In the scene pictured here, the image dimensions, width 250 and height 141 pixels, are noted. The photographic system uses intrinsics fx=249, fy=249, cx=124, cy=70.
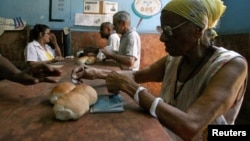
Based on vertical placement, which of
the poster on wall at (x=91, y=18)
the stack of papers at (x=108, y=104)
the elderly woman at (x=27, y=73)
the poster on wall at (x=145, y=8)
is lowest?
the stack of papers at (x=108, y=104)

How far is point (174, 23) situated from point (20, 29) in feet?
12.6

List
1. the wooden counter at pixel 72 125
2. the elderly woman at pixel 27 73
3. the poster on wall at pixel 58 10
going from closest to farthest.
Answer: the wooden counter at pixel 72 125, the elderly woman at pixel 27 73, the poster on wall at pixel 58 10

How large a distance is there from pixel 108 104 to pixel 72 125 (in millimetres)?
259

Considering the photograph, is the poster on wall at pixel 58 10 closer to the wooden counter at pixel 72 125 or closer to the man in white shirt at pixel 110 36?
the man in white shirt at pixel 110 36

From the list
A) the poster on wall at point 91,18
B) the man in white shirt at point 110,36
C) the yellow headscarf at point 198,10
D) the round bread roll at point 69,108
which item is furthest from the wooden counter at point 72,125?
the poster on wall at point 91,18

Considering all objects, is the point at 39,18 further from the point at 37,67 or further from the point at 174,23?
the point at 174,23

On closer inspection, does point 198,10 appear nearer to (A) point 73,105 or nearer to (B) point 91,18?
(A) point 73,105

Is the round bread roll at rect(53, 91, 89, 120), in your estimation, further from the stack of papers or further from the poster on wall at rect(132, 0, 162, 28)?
the poster on wall at rect(132, 0, 162, 28)

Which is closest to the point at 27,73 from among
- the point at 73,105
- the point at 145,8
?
the point at 73,105

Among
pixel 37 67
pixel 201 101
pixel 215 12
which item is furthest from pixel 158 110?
pixel 37 67

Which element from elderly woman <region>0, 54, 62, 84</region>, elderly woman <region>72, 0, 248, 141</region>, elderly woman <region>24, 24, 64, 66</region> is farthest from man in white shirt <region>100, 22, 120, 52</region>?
elderly woman <region>72, 0, 248, 141</region>

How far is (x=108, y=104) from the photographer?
112 cm

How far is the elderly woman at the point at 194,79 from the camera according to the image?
0.99 metres

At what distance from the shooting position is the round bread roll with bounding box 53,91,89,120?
Answer: 3.05 ft
